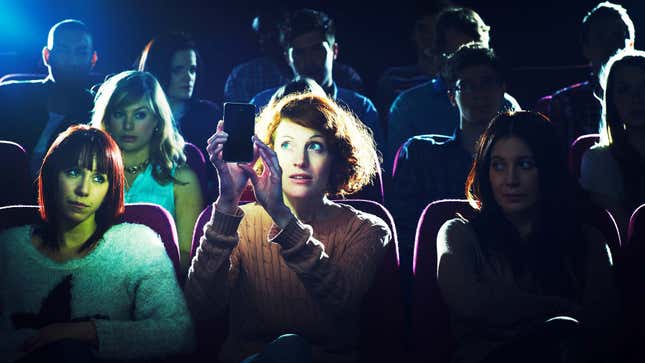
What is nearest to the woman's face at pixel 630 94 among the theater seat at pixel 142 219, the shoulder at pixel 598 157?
the shoulder at pixel 598 157

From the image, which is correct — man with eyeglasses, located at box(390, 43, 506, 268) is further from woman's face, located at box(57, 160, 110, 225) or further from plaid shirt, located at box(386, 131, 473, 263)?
woman's face, located at box(57, 160, 110, 225)

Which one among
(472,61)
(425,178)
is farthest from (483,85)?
(425,178)

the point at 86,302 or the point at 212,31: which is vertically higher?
the point at 212,31

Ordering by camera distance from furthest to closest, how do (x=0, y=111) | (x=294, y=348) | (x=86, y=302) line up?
(x=0, y=111)
(x=86, y=302)
(x=294, y=348)

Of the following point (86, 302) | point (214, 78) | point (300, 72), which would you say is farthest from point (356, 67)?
point (86, 302)

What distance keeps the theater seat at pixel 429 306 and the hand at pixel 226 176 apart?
55 cm

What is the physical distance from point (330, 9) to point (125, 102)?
10.2 ft

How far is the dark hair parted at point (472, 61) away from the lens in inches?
112

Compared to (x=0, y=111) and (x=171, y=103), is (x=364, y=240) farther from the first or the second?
(x=0, y=111)

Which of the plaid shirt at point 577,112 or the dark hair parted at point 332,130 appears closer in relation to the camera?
the dark hair parted at point 332,130

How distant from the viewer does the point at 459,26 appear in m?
3.48

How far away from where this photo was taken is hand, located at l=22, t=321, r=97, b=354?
1770mm

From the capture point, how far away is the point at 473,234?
1993 mm

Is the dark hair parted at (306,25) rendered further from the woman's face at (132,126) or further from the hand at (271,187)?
the hand at (271,187)
